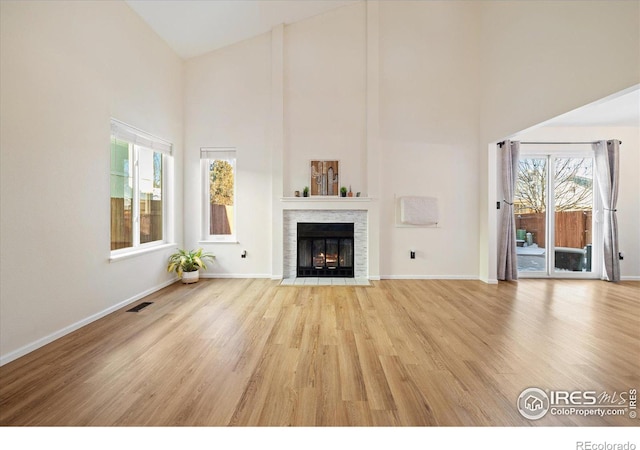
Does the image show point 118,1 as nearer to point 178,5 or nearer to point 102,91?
point 178,5

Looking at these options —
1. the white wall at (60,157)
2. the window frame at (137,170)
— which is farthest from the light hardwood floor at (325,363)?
the window frame at (137,170)

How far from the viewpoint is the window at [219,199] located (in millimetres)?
5277

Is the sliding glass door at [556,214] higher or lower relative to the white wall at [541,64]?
lower

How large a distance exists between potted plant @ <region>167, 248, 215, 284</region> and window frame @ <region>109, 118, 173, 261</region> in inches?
11.1

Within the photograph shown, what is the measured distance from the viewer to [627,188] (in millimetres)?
5250

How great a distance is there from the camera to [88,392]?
1.90m

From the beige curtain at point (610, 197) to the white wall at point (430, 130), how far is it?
2.11 metres

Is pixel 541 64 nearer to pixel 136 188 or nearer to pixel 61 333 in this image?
pixel 136 188

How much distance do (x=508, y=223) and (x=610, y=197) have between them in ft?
5.79

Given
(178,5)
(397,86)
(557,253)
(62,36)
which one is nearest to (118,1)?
(178,5)

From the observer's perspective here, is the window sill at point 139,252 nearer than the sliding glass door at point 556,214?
Yes

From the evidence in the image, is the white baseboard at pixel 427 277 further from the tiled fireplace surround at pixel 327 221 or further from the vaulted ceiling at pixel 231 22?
the vaulted ceiling at pixel 231 22
